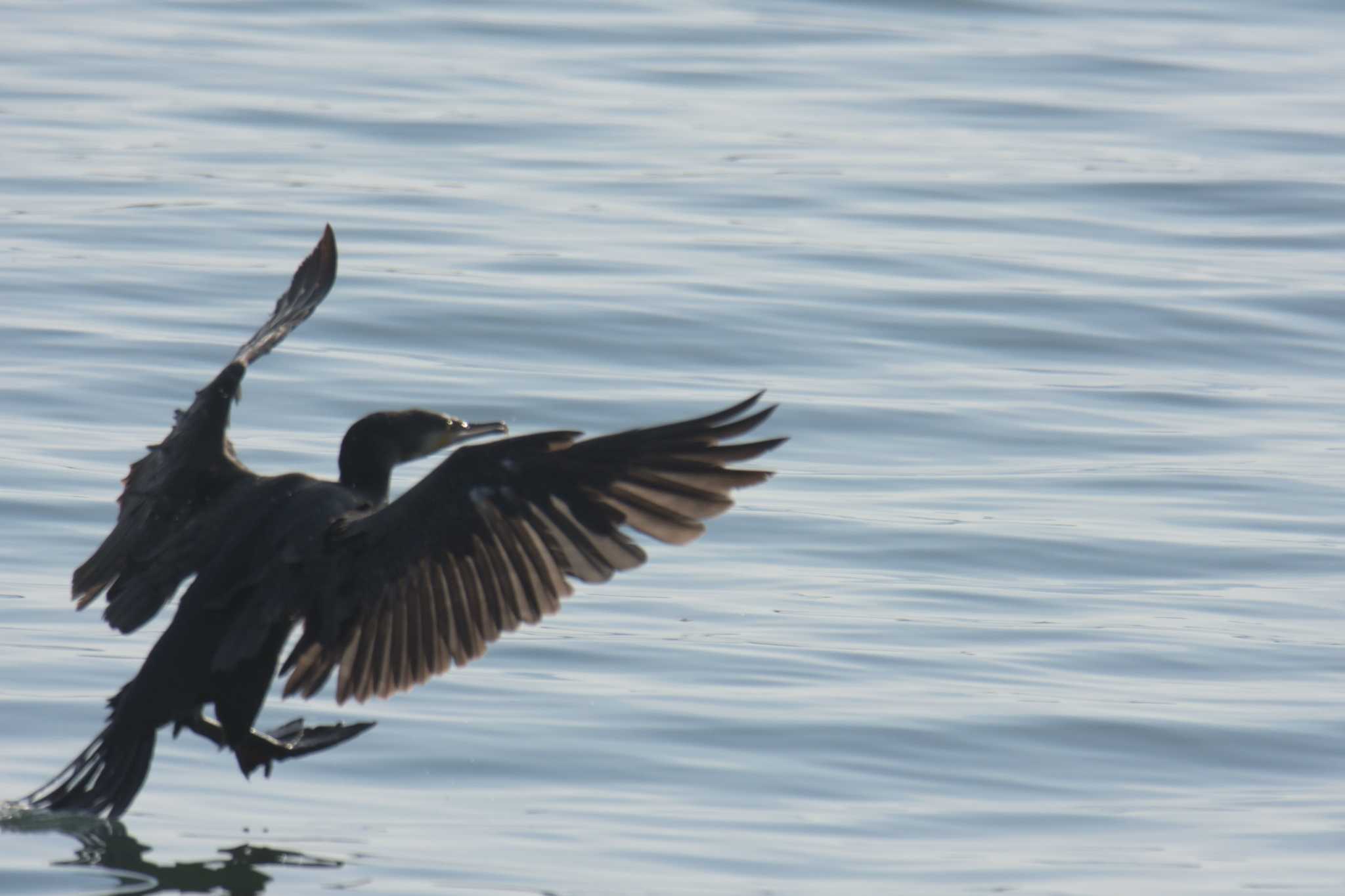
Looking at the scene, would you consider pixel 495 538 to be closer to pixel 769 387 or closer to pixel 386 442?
pixel 386 442

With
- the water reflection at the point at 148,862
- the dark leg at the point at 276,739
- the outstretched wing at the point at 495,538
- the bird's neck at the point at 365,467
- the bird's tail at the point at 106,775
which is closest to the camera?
the outstretched wing at the point at 495,538

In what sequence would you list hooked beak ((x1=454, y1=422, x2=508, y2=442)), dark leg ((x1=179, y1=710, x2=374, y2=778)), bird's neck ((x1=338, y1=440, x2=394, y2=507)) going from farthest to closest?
hooked beak ((x1=454, y1=422, x2=508, y2=442))
bird's neck ((x1=338, y1=440, x2=394, y2=507))
dark leg ((x1=179, y1=710, x2=374, y2=778))

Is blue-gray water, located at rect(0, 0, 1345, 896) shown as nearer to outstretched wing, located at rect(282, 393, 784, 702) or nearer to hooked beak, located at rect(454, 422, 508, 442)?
outstretched wing, located at rect(282, 393, 784, 702)

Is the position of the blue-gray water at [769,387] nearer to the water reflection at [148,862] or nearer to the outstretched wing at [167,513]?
the water reflection at [148,862]

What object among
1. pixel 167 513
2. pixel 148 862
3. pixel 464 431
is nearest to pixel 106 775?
pixel 148 862

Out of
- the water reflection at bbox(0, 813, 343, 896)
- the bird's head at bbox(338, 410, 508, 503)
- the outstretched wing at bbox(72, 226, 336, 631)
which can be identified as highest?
the bird's head at bbox(338, 410, 508, 503)

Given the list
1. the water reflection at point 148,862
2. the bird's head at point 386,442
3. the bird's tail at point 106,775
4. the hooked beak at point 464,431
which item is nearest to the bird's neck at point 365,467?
the bird's head at point 386,442

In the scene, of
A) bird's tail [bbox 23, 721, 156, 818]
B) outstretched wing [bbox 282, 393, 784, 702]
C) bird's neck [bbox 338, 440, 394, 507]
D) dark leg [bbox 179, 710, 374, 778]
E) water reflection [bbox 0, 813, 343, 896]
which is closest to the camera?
outstretched wing [bbox 282, 393, 784, 702]

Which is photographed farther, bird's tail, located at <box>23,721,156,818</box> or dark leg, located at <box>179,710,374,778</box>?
dark leg, located at <box>179,710,374,778</box>

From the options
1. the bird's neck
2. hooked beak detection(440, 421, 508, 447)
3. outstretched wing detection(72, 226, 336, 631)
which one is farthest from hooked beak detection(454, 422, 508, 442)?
outstretched wing detection(72, 226, 336, 631)

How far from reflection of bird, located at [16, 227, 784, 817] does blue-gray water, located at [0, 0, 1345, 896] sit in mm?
339

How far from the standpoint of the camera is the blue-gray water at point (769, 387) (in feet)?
21.3

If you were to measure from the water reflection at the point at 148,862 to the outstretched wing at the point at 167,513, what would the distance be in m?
0.55

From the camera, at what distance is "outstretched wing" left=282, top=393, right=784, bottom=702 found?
5711mm
